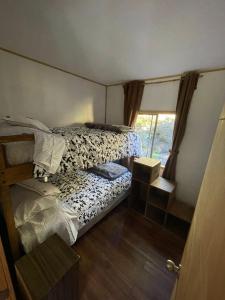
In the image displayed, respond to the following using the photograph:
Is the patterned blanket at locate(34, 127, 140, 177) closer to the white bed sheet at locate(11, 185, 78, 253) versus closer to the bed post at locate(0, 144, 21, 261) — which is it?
the bed post at locate(0, 144, 21, 261)

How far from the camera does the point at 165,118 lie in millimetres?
2418

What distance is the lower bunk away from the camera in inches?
48.1

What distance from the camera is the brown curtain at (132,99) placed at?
8.35 feet

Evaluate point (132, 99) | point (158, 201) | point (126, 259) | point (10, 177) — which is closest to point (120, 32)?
point (132, 99)

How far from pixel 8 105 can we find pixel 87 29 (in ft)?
4.76

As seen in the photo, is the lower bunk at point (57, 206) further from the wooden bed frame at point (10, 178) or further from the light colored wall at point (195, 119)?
the light colored wall at point (195, 119)

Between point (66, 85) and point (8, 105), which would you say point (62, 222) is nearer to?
point (8, 105)

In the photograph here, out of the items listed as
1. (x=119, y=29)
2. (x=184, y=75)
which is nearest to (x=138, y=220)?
(x=184, y=75)

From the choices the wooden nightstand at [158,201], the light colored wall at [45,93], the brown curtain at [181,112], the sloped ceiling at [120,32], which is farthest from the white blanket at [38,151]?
the brown curtain at [181,112]

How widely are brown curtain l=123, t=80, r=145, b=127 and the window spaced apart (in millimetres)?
185

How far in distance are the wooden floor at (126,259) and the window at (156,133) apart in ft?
4.12

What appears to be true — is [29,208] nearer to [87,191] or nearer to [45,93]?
[87,191]

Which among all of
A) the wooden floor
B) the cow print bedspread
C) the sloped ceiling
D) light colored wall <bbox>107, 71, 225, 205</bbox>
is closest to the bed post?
the cow print bedspread

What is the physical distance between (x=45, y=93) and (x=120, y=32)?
150cm
